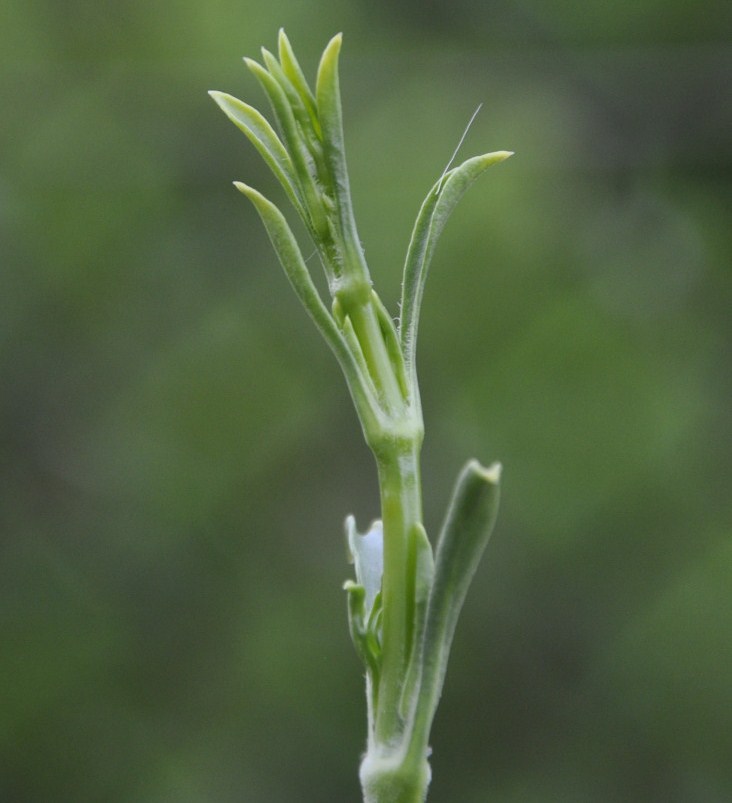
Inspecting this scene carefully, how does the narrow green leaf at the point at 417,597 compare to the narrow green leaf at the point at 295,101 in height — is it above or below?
below

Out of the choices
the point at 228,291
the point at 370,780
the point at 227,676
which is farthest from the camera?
the point at 228,291

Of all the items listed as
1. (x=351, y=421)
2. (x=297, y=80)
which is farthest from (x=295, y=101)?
(x=351, y=421)

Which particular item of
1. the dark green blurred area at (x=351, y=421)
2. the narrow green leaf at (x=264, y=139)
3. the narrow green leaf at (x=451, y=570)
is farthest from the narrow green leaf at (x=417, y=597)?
the dark green blurred area at (x=351, y=421)

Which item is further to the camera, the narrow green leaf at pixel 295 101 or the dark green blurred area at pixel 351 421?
the dark green blurred area at pixel 351 421

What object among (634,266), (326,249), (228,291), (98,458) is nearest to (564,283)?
(634,266)

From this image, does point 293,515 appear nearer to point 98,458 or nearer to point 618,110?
point 98,458

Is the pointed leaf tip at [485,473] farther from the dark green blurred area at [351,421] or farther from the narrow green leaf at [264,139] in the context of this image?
the dark green blurred area at [351,421]

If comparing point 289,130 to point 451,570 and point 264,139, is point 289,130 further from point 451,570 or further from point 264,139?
point 451,570
